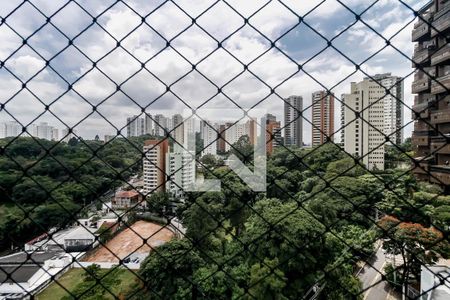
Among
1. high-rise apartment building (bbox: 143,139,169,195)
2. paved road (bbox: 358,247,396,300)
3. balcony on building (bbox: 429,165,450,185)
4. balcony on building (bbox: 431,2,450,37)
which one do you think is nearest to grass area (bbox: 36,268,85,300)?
high-rise apartment building (bbox: 143,139,169,195)

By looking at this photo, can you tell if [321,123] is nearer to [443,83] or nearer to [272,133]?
[272,133]

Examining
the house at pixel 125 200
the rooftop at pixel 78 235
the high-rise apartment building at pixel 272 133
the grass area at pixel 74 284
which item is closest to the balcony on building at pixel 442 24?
the high-rise apartment building at pixel 272 133

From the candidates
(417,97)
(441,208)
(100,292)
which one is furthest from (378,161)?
(100,292)

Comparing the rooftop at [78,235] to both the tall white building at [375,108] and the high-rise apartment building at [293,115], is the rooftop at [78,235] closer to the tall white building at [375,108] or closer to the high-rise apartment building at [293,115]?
the high-rise apartment building at [293,115]

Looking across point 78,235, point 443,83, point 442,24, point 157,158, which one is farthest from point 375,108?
point 78,235

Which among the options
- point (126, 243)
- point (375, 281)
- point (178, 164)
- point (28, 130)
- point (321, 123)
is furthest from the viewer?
point (126, 243)

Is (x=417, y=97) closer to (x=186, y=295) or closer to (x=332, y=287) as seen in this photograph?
(x=332, y=287)

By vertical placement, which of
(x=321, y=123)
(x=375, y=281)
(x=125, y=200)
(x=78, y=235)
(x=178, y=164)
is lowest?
(x=78, y=235)

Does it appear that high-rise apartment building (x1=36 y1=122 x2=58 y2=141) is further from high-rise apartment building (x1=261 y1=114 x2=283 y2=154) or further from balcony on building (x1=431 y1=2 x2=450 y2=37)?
balcony on building (x1=431 y1=2 x2=450 y2=37)

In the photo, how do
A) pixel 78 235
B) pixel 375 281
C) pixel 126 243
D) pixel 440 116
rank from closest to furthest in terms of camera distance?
→ 1. pixel 375 281
2. pixel 440 116
3. pixel 78 235
4. pixel 126 243
